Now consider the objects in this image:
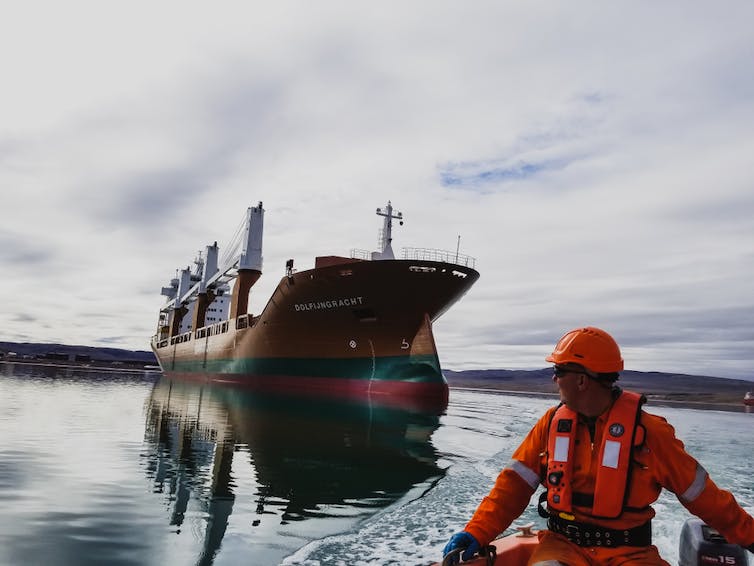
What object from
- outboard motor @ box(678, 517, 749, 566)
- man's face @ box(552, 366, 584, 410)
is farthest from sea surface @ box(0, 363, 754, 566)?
man's face @ box(552, 366, 584, 410)

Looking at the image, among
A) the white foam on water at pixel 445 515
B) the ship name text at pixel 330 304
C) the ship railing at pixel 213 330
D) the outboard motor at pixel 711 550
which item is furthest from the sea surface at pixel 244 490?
the ship railing at pixel 213 330

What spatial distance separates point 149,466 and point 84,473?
3.09ft

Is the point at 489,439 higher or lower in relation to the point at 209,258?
lower

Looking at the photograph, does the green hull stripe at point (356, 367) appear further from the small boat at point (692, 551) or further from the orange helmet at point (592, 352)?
the orange helmet at point (592, 352)

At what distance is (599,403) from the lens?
2867 millimetres

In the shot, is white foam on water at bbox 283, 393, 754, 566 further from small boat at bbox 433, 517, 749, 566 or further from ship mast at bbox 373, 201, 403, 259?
ship mast at bbox 373, 201, 403, 259

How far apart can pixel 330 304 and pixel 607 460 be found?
24793mm

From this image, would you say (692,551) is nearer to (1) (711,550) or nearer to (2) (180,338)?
(1) (711,550)

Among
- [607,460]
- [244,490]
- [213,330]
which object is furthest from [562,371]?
[213,330]

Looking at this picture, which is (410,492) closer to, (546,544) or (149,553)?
(149,553)

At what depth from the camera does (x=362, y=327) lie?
27000 mm

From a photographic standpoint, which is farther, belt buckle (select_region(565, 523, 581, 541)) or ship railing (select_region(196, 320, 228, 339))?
ship railing (select_region(196, 320, 228, 339))

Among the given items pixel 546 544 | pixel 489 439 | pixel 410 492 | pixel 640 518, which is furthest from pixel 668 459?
pixel 489 439

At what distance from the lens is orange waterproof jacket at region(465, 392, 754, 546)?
104 inches
